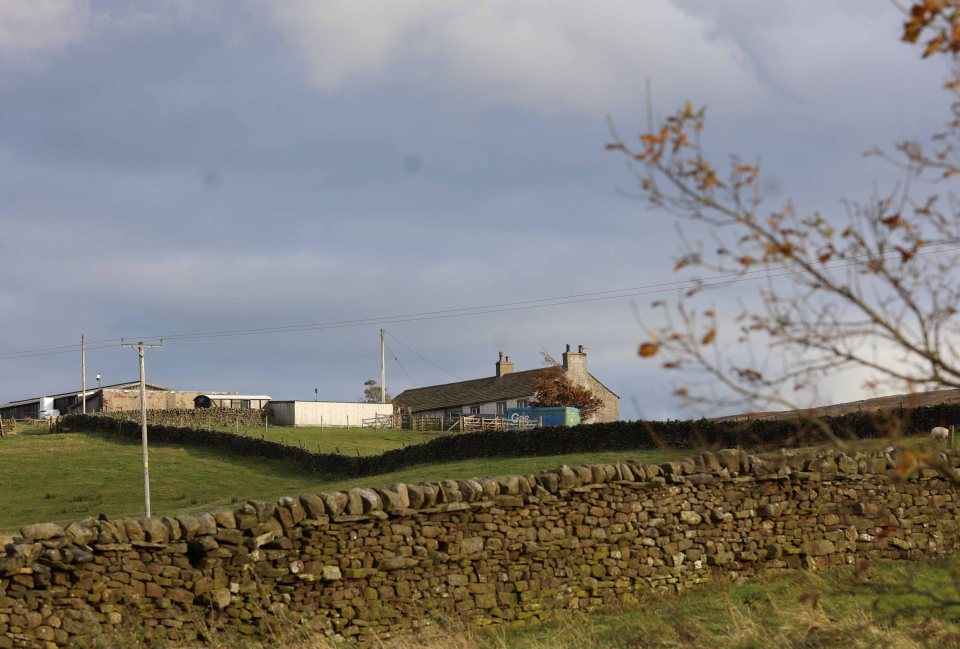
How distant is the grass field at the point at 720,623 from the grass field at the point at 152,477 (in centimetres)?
1096

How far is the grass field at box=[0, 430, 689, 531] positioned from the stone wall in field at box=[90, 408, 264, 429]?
8.78m

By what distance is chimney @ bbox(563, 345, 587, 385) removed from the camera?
73.2 m

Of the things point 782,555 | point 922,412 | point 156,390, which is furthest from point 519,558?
point 156,390

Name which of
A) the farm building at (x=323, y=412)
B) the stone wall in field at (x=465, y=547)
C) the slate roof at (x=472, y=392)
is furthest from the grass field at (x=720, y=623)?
the slate roof at (x=472, y=392)

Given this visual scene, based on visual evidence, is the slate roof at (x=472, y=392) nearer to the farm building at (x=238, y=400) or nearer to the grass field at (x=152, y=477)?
the farm building at (x=238, y=400)

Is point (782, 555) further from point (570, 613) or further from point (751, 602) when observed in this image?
point (570, 613)

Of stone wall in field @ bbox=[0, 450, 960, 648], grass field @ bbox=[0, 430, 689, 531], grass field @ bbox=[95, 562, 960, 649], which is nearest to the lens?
grass field @ bbox=[95, 562, 960, 649]

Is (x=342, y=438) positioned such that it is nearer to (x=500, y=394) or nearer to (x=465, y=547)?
(x=500, y=394)

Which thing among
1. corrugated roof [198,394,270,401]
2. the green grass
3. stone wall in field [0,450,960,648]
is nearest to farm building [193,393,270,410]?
corrugated roof [198,394,270,401]

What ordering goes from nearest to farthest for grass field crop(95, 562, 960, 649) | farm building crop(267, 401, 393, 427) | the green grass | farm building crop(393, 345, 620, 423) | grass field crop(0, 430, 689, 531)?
1. grass field crop(95, 562, 960, 649)
2. grass field crop(0, 430, 689, 531)
3. the green grass
4. farm building crop(267, 401, 393, 427)
5. farm building crop(393, 345, 620, 423)

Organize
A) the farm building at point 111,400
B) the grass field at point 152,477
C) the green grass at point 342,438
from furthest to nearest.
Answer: the farm building at point 111,400 → the green grass at point 342,438 → the grass field at point 152,477

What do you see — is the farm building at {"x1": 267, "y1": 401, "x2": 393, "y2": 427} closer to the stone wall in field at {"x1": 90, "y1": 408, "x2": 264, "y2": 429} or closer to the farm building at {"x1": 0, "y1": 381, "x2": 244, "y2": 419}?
the stone wall in field at {"x1": 90, "y1": 408, "x2": 264, "y2": 429}

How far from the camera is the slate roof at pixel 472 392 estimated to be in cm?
7656

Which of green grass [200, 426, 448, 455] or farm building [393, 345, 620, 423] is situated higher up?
farm building [393, 345, 620, 423]
